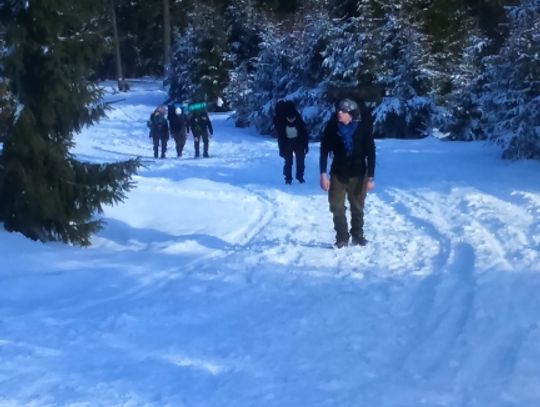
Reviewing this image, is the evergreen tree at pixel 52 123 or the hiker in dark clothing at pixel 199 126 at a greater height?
the evergreen tree at pixel 52 123

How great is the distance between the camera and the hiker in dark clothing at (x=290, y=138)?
16859 mm

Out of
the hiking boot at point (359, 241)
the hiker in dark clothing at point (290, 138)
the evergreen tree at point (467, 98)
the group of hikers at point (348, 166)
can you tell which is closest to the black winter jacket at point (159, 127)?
the hiker in dark clothing at point (290, 138)

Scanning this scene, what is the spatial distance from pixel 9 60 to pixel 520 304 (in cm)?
631

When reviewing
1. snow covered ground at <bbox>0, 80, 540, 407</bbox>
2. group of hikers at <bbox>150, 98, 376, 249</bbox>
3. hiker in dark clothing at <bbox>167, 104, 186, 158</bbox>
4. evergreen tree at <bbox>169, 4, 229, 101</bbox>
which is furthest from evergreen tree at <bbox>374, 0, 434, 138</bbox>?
group of hikers at <bbox>150, 98, 376, 249</bbox>

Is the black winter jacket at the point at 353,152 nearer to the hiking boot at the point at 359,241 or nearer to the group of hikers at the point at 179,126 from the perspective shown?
the hiking boot at the point at 359,241

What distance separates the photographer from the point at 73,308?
7332 mm

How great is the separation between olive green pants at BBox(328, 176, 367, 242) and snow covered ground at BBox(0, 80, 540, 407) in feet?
0.87

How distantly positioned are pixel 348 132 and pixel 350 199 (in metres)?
0.85

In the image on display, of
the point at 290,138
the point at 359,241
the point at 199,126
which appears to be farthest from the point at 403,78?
the point at 359,241

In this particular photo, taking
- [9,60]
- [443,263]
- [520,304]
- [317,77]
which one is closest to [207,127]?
[317,77]

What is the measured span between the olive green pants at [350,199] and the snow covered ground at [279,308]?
0.87 feet

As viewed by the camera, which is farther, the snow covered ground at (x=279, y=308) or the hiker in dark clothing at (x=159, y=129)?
the hiker in dark clothing at (x=159, y=129)

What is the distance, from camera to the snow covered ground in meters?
5.36

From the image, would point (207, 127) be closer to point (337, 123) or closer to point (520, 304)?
point (337, 123)
